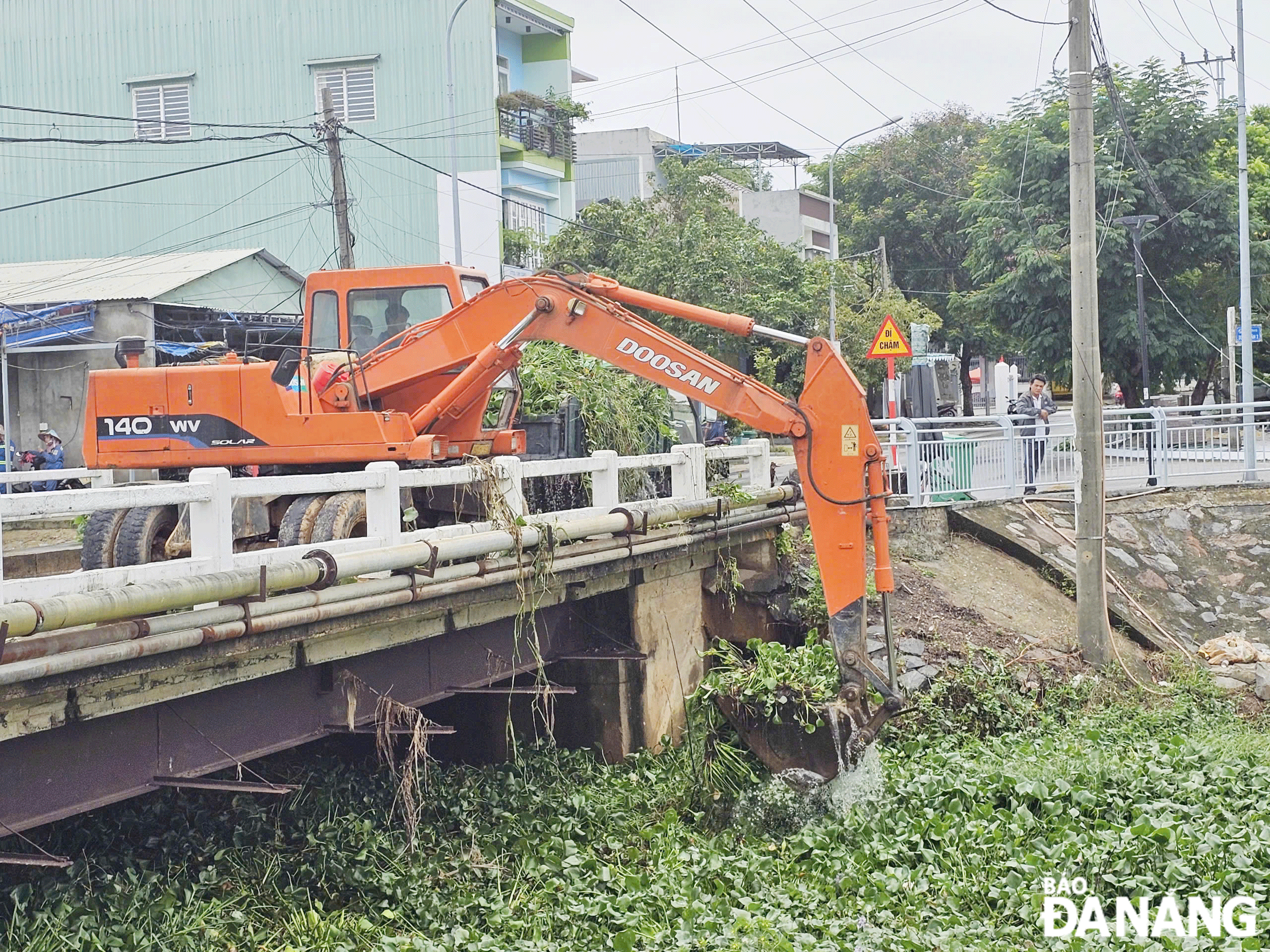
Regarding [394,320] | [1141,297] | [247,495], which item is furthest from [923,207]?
[247,495]

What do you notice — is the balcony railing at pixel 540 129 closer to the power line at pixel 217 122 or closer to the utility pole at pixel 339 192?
the power line at pixel 217 122

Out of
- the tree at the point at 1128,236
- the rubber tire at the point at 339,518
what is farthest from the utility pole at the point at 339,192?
the tree at the point at 1128,236

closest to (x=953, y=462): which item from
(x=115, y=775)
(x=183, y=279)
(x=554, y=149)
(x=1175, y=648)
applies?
(x=1175, y=648)

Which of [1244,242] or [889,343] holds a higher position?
[1244,242]

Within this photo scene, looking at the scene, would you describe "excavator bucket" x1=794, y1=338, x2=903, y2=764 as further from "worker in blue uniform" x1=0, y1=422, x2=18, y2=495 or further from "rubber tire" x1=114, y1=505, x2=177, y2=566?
"worker in blue uniform" x1=0, y1=422, x2=18, y2=495

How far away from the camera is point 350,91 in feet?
110

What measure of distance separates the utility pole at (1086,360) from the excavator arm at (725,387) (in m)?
4.22

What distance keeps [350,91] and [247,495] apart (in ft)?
92.5

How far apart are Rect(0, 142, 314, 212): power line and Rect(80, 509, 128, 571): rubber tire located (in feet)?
79.2

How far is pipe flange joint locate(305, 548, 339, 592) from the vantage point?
24.3 feet

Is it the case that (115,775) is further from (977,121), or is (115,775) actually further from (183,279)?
(977,121)

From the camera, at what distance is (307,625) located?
294 inches

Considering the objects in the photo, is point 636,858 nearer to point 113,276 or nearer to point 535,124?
point 113,276

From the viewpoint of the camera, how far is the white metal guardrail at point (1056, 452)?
17.0m
